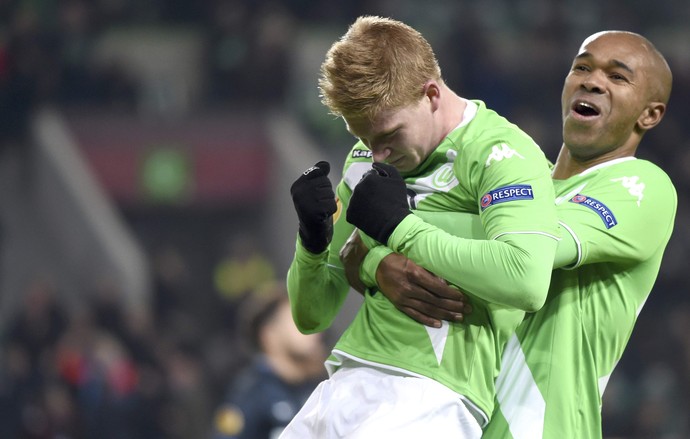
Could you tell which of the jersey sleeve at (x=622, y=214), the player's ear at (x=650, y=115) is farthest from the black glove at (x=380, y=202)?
the player's ear at (x=650, y=115)

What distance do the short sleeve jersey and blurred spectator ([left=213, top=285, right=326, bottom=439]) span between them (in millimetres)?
2495

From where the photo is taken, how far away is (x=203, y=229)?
1101 centimetres

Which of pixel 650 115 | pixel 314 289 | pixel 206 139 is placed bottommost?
pixel 206 139

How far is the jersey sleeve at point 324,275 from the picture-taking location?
288 cm

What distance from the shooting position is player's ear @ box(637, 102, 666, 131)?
296 centimetres

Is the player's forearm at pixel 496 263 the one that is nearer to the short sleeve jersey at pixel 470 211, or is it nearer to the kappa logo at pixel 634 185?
the short sleeve jersey at pixel 470 211

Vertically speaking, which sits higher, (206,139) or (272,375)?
(206,139)

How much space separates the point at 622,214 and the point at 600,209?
0.06 m

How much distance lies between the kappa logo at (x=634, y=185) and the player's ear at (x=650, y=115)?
0.62 feet

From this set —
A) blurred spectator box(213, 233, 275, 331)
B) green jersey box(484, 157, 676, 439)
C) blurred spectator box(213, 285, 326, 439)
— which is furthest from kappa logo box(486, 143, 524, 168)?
blurred spectator box(213, 233, 275, 331)

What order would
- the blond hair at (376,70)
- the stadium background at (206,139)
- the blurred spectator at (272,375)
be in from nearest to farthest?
the blond hair at (376,70) < the blurred spectator at (272,375) < the stadium background at (206,139)

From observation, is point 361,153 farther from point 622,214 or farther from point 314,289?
point 622,214

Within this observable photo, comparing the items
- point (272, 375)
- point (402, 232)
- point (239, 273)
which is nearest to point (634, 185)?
point (402, 232)

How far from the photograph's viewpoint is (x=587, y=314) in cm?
285
